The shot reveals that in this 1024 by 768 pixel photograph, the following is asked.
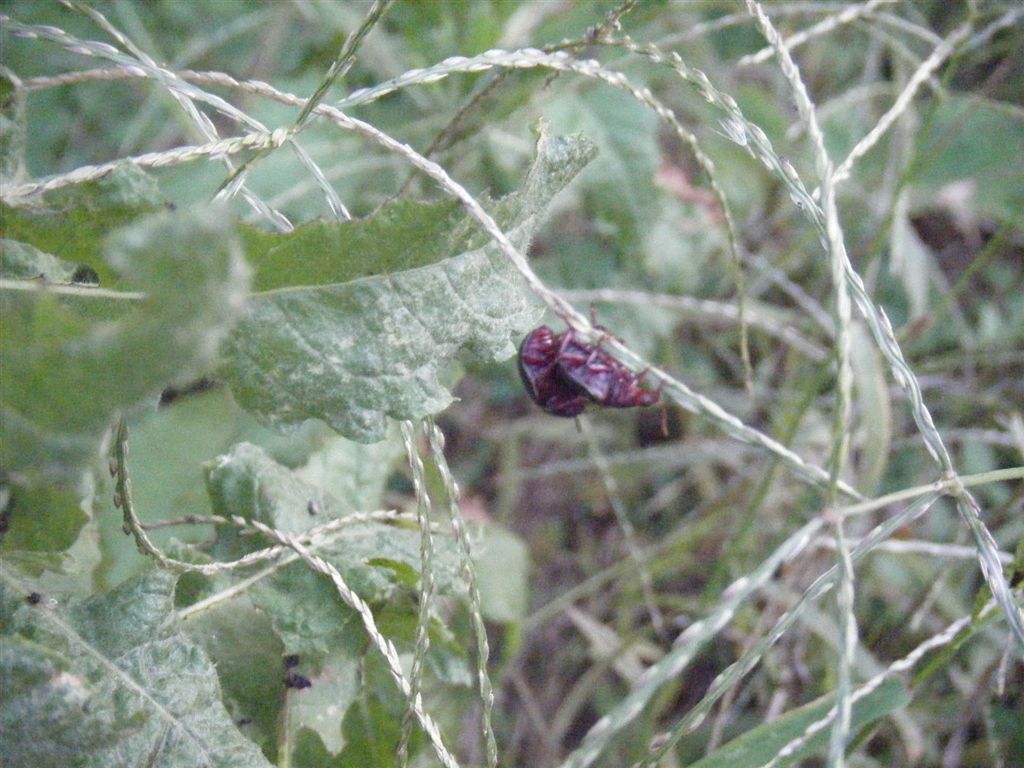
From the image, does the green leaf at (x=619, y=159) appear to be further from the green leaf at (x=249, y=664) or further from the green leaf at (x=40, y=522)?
the green leaf at (x=40, y=522)

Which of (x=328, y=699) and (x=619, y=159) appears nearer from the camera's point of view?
(x=328, y=699)

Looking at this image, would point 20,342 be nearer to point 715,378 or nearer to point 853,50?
point 715,378

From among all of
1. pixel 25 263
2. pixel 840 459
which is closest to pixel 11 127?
pixel 25 263

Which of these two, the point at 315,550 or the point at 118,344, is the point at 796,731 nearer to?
the point at 315,550

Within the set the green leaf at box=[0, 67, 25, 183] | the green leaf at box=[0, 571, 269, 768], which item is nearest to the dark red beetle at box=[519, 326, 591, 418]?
the green leaf at box=[0, 571, 269, 768]

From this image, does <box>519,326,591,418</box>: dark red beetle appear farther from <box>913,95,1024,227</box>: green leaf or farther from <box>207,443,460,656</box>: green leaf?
<box>913,95,1024,227</box>: green leaf

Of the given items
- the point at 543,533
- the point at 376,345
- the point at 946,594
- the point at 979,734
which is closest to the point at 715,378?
the point at 543,533
